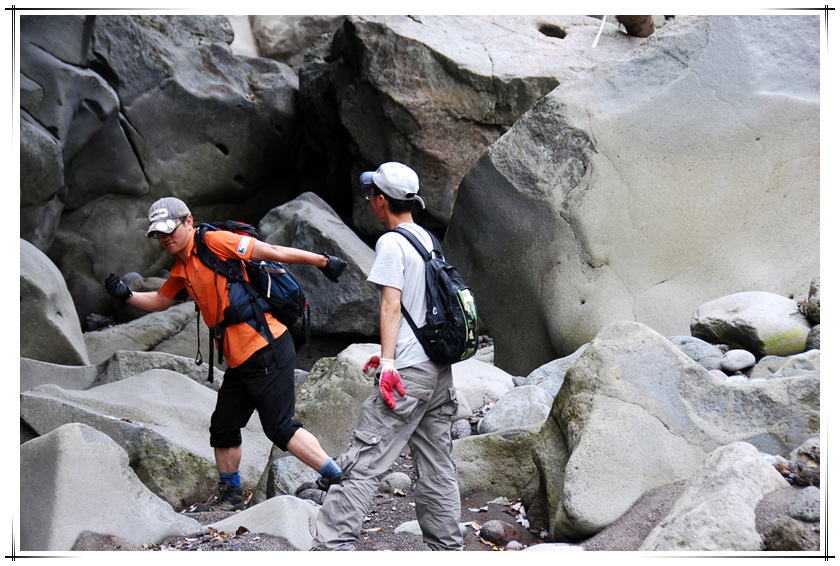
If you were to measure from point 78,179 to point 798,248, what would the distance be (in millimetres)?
9264

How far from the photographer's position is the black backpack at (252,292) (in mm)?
3859

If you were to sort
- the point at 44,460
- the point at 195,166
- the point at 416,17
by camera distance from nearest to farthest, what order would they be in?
the point at 44,460 < the point at 416,17 < the point at 195,166

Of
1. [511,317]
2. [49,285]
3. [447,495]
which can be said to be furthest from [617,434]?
[49,285]

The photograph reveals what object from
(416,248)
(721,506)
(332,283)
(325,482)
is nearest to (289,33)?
(332,283)

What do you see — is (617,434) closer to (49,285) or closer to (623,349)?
(623,349)

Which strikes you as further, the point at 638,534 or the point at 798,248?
the point at 798,248

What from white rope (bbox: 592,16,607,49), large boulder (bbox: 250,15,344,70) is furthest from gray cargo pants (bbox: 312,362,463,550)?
large boulder (bbox: 250,15,344,70)

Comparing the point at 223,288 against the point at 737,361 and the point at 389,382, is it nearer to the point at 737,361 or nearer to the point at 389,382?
the point at 389,382

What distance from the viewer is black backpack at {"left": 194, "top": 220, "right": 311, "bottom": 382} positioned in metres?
3.86

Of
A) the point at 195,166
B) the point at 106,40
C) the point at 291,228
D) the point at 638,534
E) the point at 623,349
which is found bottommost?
the point at 195,166

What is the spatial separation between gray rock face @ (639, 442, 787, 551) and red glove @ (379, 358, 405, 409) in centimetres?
105

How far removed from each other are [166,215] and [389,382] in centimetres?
162

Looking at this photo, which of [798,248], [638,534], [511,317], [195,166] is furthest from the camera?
[195,166]

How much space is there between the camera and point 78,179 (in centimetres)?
1103
